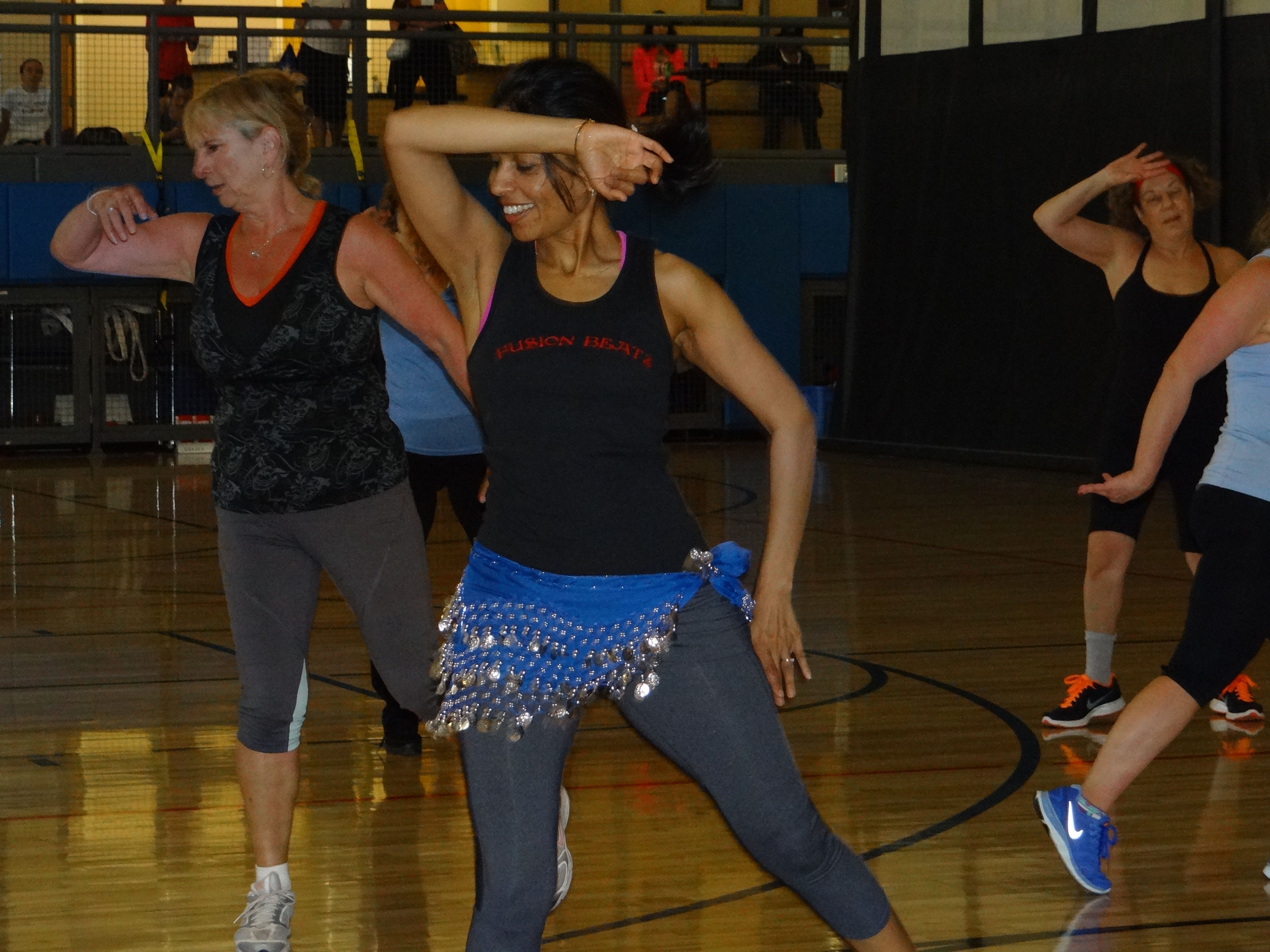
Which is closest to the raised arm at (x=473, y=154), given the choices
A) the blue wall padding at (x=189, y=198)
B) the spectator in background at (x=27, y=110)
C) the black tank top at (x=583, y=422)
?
the black tank top at (x=583, y=422)

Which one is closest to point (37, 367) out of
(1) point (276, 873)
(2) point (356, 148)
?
(2) point (356, 148)

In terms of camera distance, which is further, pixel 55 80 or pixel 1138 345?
pixel 55 80

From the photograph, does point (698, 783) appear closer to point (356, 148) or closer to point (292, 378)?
point (292, 378)

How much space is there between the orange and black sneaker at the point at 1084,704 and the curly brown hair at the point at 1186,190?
1.36 meters

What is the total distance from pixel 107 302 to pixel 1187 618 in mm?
11923

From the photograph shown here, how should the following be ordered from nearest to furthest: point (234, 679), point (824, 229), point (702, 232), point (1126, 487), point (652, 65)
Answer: point (1126, 487)
point (234, 679)
point (652, 65)
point (702, 232)
point (824, 229)

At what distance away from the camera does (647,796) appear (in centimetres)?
439

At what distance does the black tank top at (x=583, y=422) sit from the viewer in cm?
230

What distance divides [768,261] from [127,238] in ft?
40.2

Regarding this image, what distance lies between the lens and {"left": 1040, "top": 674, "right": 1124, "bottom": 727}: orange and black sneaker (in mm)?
5047

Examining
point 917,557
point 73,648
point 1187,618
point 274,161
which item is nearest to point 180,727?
point 73,648

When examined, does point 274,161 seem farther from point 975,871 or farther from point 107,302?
point 107,302

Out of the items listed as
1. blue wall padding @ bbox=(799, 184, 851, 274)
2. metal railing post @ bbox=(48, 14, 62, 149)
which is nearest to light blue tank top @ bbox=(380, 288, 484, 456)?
metal railing post @ bbox=(48, 14, 62, 149)

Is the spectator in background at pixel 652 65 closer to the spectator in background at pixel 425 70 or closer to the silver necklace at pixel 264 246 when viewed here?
the spectator in background at pixel 425 70
